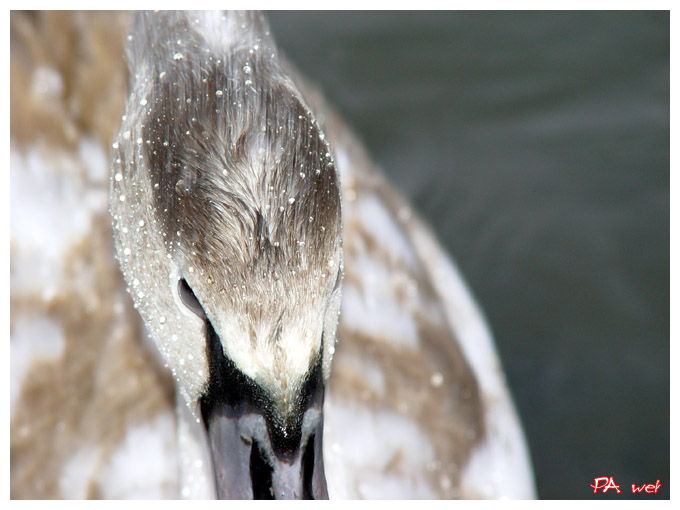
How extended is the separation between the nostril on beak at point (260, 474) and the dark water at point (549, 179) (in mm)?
1809

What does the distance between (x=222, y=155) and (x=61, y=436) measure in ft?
3.87

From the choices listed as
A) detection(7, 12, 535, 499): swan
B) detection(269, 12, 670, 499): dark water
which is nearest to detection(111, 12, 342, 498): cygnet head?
detection(7, 12, 535, 499): swan

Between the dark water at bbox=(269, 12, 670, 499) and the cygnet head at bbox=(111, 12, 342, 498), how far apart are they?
6.15 ft

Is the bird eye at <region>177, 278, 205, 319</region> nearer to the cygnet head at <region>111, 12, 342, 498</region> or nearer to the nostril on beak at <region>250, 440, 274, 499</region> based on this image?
the cygnet head at <region>111, 12, 342, 498</region>

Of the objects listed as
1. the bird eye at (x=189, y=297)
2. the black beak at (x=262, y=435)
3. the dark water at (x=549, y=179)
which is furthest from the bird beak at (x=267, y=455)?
the dark water at (x=549, y=179)

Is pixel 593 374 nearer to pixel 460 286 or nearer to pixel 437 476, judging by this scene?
pixel 460 286

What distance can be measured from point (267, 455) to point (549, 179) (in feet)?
7.94

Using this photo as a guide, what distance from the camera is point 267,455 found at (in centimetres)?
213

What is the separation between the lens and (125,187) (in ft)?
7.23

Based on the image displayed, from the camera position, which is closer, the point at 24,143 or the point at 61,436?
the point at 61,436

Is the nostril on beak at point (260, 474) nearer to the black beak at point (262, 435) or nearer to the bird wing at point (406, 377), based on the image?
the black beak at point (262, 435)

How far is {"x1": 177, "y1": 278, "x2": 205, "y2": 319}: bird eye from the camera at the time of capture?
2107mm

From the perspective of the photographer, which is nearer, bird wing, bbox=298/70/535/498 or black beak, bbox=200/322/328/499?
black beak, bbox=200/322/328/499
